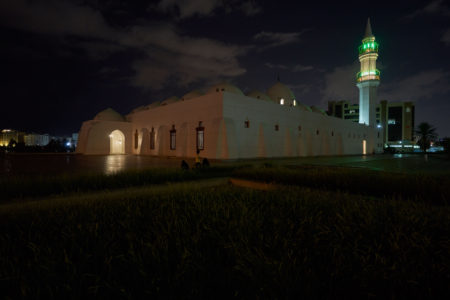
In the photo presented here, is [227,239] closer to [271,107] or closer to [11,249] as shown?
[11,249]

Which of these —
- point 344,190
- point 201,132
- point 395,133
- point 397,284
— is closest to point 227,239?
point 397,284

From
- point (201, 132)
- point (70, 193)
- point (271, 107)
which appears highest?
point (271, 107)

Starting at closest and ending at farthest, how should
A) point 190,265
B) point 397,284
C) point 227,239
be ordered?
point 397,284, point 190,265, point 227,239

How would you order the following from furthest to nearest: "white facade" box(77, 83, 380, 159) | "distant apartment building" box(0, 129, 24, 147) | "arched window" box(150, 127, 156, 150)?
"distant apartment building" box(0, 129, 24, 147)
"arched window" box(150, 127, 156, 150)
"white facade" box(77, 83, 380, 159)

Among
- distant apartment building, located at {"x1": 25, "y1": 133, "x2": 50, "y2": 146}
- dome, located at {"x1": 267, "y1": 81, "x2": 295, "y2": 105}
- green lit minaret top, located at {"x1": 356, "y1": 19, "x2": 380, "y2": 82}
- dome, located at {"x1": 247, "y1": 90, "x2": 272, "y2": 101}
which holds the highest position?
green lit minaret top, located at {"x1": 356, "y1": 19, "x2": 380, "y2": 82}

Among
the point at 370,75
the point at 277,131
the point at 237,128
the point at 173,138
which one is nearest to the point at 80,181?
the point at 237,128

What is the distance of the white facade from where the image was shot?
21922mm

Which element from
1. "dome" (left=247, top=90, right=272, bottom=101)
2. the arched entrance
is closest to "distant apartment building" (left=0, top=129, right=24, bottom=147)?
the arched entrance

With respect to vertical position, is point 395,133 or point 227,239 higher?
point 395,133

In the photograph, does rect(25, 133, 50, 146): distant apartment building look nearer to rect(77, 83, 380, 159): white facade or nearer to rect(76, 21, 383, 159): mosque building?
rect(76, 21, 383, 159): mosque building

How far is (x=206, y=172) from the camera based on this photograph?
10.7 m

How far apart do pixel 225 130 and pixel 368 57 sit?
35.2 m

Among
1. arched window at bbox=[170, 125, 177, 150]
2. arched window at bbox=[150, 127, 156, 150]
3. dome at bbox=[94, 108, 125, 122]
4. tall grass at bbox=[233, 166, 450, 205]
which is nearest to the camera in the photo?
tall grass at bbox=[233, 166, 450, 205]

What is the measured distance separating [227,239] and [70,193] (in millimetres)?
6311
